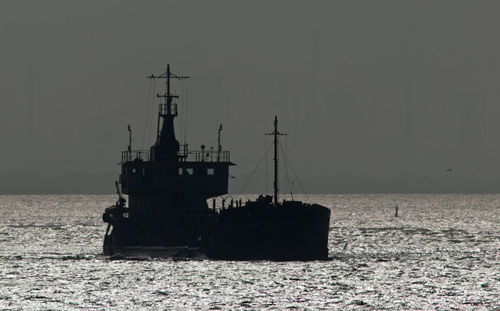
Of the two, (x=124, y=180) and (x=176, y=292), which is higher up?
(x=124, y=180)

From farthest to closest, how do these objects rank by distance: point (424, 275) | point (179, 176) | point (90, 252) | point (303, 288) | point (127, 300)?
point (90, 252) < point (179, 176) < point (424, 275) < point (303, 288) < point (127, 300)

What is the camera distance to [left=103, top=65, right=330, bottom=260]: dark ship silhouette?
89.6m

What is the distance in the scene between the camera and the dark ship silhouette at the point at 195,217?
89625 millimetres

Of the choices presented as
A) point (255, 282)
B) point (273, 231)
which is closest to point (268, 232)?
point (273, 231)

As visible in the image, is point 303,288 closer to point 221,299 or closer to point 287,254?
point 221,299

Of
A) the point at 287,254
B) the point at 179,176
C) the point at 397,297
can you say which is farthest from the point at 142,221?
the point at 397,297

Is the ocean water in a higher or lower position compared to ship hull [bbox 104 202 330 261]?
lower

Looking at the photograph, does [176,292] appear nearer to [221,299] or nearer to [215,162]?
[221,299]

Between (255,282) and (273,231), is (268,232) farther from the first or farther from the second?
(255,282)

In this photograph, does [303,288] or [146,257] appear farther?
[146,257]

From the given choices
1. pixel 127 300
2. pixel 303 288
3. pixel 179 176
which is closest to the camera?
pixel 127 300

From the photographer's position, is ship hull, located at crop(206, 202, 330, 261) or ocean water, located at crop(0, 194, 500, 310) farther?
ship hull, located at crop(206, 202, 330, 261)

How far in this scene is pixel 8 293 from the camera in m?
76.1

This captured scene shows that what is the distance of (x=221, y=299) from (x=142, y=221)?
1135 inches
